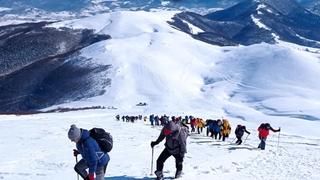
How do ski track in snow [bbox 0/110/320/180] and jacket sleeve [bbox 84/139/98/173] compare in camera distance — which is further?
ski track in snow [bbox 0/110/320/180]

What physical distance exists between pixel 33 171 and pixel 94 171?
7053mm

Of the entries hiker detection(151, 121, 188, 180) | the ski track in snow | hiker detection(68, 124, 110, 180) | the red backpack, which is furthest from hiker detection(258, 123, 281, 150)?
hiker detection(68, 124, 110, 180)

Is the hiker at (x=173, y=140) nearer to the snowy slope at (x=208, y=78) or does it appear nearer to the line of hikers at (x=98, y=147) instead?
the line of hikers at (x=98, y=147)

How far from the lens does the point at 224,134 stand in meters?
31.5

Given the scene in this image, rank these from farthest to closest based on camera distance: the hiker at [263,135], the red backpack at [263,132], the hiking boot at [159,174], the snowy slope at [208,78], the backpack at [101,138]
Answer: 1. the snowy slope at [208,78]
2. the red backpack at [263,132]
3. the hiker at [263,135]
4. the hiking boot at [159,174]
5. the backpack at [101,138]

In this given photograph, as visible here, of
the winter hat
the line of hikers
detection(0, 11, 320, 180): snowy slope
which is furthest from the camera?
detection(0, 11, 320, 180): snowy slope

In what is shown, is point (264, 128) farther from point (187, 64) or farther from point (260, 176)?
point (187, 64)

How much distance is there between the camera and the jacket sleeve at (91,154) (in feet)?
38.6

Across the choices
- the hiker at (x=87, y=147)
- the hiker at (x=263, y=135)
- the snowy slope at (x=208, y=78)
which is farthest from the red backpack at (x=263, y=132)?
the snowy slope at (x=208, y=78)

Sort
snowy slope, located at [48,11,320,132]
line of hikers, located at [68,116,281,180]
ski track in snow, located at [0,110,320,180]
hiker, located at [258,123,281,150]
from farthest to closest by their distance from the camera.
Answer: snowy slope, located at [48,11,320,132] → hiker, located at [258,123,281,150] → ski track in snow, located at [0,110,320,180] → line of hikers, located at [68,116,281,180]

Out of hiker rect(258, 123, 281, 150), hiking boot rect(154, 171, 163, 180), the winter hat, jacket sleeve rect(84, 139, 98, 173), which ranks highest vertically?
the winter hat

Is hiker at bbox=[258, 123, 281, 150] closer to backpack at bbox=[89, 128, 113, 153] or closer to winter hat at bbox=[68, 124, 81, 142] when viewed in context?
backpack at bbox=[89, 128, 113, 153]

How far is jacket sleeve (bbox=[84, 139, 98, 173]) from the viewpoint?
38.6 feet

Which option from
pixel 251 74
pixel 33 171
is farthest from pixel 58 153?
pixel 251 74
